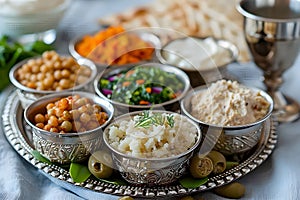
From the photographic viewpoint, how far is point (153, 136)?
1.70 m

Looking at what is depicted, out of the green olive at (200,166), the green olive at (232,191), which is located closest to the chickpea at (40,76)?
the green olive at (200,166)

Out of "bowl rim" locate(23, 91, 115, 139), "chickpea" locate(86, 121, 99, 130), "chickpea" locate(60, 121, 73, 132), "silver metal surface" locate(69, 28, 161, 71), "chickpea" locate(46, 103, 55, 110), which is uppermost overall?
"chickpea" locate(60, 121, 73, 132)

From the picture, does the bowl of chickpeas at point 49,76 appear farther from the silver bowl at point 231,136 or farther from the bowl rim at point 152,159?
the silver bowl at point 231,136

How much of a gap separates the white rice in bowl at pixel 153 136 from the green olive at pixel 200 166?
6 cm

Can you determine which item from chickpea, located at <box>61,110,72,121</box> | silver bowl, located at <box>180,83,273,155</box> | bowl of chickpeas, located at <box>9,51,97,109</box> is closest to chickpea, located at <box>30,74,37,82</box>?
bowl of chickpeas, located at <box>9,51,97,109</box>

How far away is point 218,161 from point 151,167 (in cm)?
26

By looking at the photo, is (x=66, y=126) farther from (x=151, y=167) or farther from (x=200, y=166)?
(x=200, y=166)

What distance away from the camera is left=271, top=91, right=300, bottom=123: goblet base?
2227 millimetres

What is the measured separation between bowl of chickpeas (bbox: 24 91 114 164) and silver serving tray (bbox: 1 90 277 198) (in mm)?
61

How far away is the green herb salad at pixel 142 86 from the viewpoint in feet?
6.80

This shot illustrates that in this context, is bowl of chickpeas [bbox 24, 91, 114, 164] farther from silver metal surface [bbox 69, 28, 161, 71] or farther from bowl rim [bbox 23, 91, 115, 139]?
silver metal surface [bbox 69, 28, 161, 71]

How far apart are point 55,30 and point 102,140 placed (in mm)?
1318

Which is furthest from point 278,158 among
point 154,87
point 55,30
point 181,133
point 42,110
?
point 55,30

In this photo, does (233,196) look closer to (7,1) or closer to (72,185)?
(72,185)
